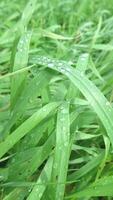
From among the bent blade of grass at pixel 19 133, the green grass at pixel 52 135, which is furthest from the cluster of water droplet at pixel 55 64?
the bent blade of grass at pixel 19 133

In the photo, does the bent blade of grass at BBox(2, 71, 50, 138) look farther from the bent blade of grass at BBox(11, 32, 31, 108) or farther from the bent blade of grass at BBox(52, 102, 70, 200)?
the bent blade of grass at BBox(52, 102, 70, 200)

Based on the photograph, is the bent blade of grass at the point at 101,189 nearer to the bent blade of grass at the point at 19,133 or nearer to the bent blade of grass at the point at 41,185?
the bent blade of grass at the point at 41,185

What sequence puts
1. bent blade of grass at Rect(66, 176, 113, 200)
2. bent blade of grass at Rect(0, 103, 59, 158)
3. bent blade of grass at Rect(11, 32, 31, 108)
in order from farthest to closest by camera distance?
bent blade of grass at Rect(11, 32, 31, 108) < bent blade of grass at Rect(0, 103, 59, 158) < bent blade of grass at Rect(66, 176, 113, 200)

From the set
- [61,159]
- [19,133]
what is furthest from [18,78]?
[61,159]

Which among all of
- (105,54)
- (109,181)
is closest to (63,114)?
(109,181)

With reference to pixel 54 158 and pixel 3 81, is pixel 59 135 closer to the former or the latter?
pixel 54 158

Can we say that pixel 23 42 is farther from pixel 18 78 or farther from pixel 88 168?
pixel 88 168

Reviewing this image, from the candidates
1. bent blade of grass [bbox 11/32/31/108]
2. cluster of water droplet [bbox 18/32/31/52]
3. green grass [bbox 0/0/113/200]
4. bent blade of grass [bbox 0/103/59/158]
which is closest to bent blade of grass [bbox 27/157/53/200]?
green grass [bbox 0/0/113/200]

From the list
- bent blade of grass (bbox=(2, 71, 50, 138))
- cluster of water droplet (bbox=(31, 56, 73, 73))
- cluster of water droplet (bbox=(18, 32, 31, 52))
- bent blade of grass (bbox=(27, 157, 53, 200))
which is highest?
cluster of water droplet (bbox=(18, 32, 31, 52))
